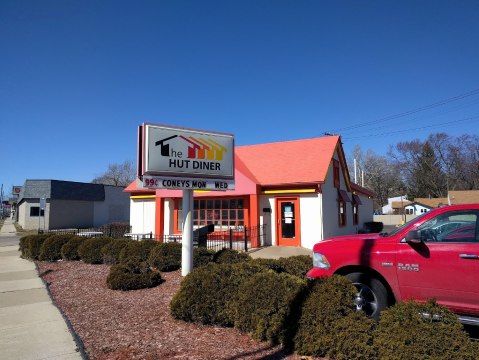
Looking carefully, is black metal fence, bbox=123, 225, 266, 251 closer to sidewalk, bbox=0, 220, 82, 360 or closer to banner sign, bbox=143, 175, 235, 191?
banner sign, bbox=143, 175, 235, 191

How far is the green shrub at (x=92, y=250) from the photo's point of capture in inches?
398

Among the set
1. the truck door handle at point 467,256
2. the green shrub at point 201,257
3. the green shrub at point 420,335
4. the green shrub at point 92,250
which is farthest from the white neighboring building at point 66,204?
the truck door handle at point 467,256

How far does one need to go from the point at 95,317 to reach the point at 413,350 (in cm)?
471

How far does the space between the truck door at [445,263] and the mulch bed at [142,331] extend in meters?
1.91

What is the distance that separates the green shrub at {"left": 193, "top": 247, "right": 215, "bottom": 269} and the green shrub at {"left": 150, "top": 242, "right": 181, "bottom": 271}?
703 mm

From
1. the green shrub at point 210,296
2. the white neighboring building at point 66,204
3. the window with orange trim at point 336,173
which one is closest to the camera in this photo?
the green shrub at point 210,296

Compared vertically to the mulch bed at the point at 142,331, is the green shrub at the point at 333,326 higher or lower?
higher

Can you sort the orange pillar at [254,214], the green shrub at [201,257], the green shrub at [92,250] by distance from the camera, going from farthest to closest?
the orange pillar at [254,214] → the green shrub at [92,250] → the green shrub at [201,257]

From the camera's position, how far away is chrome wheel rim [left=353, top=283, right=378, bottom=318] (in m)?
4.55

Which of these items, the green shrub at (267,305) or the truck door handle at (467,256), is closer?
the truck door handle at (467,256)

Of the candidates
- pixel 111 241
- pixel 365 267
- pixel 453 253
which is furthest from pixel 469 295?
pixel 111 241

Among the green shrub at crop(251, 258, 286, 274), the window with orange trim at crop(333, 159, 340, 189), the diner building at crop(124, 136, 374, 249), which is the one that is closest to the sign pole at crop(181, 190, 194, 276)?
the green shrub at crop(251, 258, 286, 274)

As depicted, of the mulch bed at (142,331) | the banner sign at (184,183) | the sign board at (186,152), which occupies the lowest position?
the mulch bed at (142,331)

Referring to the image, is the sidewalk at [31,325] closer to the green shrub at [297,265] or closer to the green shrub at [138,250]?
the green shrub at [138,250]
